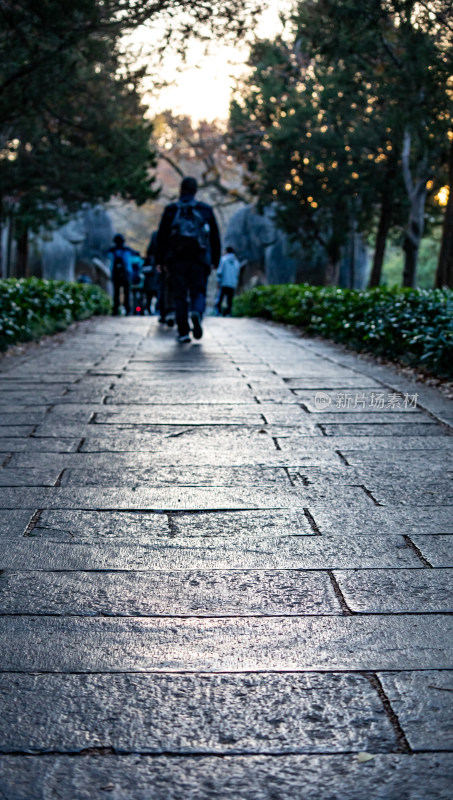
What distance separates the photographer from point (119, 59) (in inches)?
599

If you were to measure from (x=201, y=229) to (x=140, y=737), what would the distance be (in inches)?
327

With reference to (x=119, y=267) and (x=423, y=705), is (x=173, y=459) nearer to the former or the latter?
(x=423, y=705)

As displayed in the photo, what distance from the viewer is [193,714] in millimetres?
2033

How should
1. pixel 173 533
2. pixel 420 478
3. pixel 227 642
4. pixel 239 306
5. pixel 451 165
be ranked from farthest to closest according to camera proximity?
pixel 239 306 < pixel 451 165 < pixel 420 478 < pixel 173 533 < pixel 227 642

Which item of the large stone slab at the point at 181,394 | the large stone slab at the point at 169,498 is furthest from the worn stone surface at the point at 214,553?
the large stone slab at the point at 181,394

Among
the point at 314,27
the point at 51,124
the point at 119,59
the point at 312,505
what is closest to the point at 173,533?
the point at 312,505

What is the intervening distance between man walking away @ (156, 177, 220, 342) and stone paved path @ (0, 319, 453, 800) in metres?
4.52

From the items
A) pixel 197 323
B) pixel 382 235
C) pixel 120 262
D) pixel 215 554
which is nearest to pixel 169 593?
pixel 215 554

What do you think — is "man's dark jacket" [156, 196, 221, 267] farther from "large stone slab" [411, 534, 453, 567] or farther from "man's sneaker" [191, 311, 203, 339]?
"large stone slab" [411, 534, 453, 567]

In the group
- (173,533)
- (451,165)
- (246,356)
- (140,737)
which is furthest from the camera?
(451,165)

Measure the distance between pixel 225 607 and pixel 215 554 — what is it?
50 cm

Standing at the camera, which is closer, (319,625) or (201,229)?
(319,625)

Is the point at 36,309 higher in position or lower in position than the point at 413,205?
lower

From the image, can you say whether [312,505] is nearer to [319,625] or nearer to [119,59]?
[319,625]
